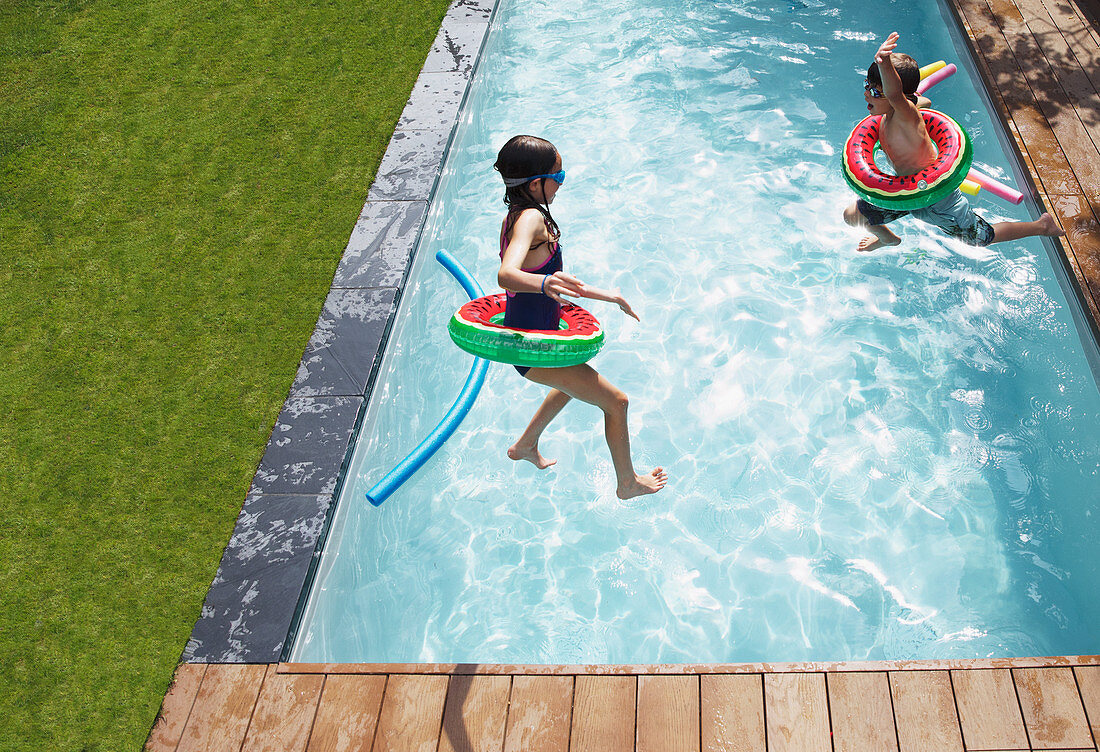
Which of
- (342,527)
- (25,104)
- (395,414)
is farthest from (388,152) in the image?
(25,104)

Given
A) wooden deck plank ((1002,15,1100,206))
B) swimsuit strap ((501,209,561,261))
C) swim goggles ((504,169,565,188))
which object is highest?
swim goggles ((504,169,565,188))

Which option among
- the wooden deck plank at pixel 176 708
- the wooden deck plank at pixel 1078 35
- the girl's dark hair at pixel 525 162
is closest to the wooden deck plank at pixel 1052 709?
the girl's dark hair at pixel 525 162

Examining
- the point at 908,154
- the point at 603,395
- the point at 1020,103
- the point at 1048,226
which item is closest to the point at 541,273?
the point at 603,395

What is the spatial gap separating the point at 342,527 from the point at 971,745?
379cm

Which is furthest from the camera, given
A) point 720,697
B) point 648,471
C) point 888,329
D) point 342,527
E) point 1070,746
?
point 888,329

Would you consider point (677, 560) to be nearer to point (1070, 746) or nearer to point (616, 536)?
point (616, 536)

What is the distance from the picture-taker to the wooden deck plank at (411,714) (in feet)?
13.0

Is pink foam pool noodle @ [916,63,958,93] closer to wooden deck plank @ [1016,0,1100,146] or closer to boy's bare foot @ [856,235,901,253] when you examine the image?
wooden deck plank @ [1016,0,1100,146]

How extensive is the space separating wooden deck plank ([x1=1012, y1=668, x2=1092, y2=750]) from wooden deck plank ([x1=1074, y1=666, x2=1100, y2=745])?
23 mm

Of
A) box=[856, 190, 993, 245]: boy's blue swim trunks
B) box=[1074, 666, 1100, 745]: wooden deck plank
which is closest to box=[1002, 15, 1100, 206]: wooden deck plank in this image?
box=[856, 190, 993, 245]: boy's blue swim trunks

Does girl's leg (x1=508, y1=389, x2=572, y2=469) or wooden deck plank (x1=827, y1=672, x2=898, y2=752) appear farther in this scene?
girl's leg (x1=508, y1=389, x2=572, y2=469)

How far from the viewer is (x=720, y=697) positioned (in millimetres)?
3951

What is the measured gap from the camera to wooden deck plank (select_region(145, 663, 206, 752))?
13.5 ft

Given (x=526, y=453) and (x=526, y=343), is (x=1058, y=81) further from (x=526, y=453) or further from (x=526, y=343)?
(x=526, y=343)
